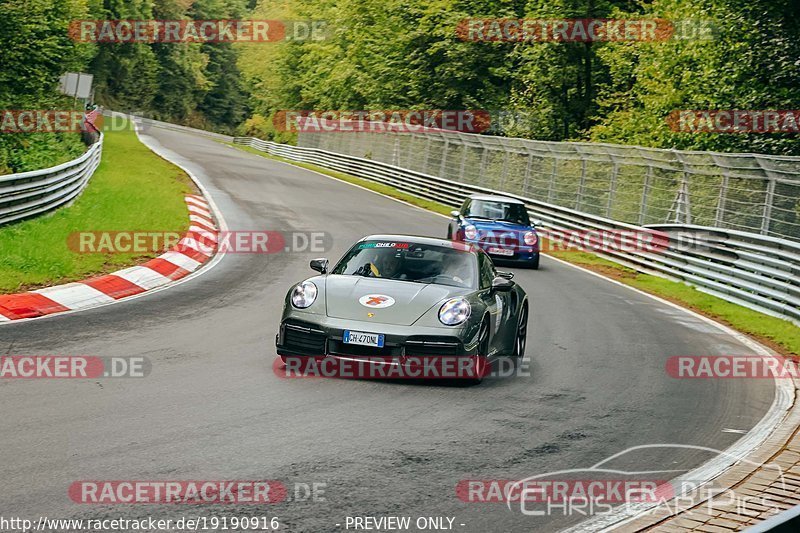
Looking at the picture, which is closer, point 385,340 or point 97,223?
point 385,340

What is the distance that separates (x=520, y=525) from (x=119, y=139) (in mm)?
45860

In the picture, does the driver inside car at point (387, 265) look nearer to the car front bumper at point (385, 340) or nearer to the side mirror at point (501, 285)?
the side mirror at point (501, 285)

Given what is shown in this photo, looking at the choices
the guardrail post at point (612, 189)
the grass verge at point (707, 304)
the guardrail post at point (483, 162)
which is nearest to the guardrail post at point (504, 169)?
the guardrail post at point (483, 162)

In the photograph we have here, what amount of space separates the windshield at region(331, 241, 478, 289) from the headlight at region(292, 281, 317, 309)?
71 centimetres

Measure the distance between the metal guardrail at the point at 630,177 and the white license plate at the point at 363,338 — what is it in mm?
11361

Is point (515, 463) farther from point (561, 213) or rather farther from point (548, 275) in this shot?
point (561, 213)

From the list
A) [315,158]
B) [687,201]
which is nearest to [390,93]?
[315,158]

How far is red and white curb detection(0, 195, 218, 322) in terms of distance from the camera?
38.9 ft

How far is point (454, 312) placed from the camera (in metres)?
9.40

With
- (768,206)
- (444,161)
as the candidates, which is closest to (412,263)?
(768,206)

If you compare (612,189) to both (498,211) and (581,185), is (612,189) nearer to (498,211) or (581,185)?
(581,185)

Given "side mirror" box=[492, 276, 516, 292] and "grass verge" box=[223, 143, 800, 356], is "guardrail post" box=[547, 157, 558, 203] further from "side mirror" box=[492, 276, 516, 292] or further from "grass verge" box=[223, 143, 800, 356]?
"side mirror" box=[492, 276, 516, 292]

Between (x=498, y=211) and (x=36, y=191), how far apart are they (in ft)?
32.5

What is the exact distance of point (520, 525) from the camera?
18.4 ft
